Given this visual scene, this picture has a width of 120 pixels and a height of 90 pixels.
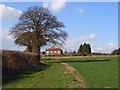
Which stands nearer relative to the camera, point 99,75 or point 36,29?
point 99,75

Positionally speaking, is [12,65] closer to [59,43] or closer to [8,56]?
[8,56]

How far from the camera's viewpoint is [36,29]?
2623 inches

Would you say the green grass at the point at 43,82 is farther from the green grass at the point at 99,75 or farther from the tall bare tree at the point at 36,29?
the tall bare tree at the point at 36,29

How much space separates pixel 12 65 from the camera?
30.0m

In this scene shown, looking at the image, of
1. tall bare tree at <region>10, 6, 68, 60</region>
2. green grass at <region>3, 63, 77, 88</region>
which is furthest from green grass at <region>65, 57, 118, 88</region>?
tall bare tree at <region>10, 6, 68, 60</region>

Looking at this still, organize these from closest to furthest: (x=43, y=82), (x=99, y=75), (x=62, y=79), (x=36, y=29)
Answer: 1. (x=43, y=82)
2. (x=62, y=79)
3. (x=99, y=75)
4. (x=36, y=29)

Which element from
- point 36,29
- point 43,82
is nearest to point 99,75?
point 43,82

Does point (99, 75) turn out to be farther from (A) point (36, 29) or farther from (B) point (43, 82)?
(A) point (36, 29)

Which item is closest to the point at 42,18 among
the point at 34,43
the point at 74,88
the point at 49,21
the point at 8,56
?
the point at 49,21

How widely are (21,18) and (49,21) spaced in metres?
6.12

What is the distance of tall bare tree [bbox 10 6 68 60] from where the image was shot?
65688 millimetres

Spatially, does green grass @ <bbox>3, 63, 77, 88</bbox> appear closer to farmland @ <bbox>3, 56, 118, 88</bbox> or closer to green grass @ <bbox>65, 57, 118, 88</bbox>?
farmland @ <bbox>3, 56, 118, 88</bbox>

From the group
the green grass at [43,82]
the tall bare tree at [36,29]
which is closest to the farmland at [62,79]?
the green grass at [43,82]

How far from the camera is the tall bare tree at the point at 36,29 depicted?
6569 cm
